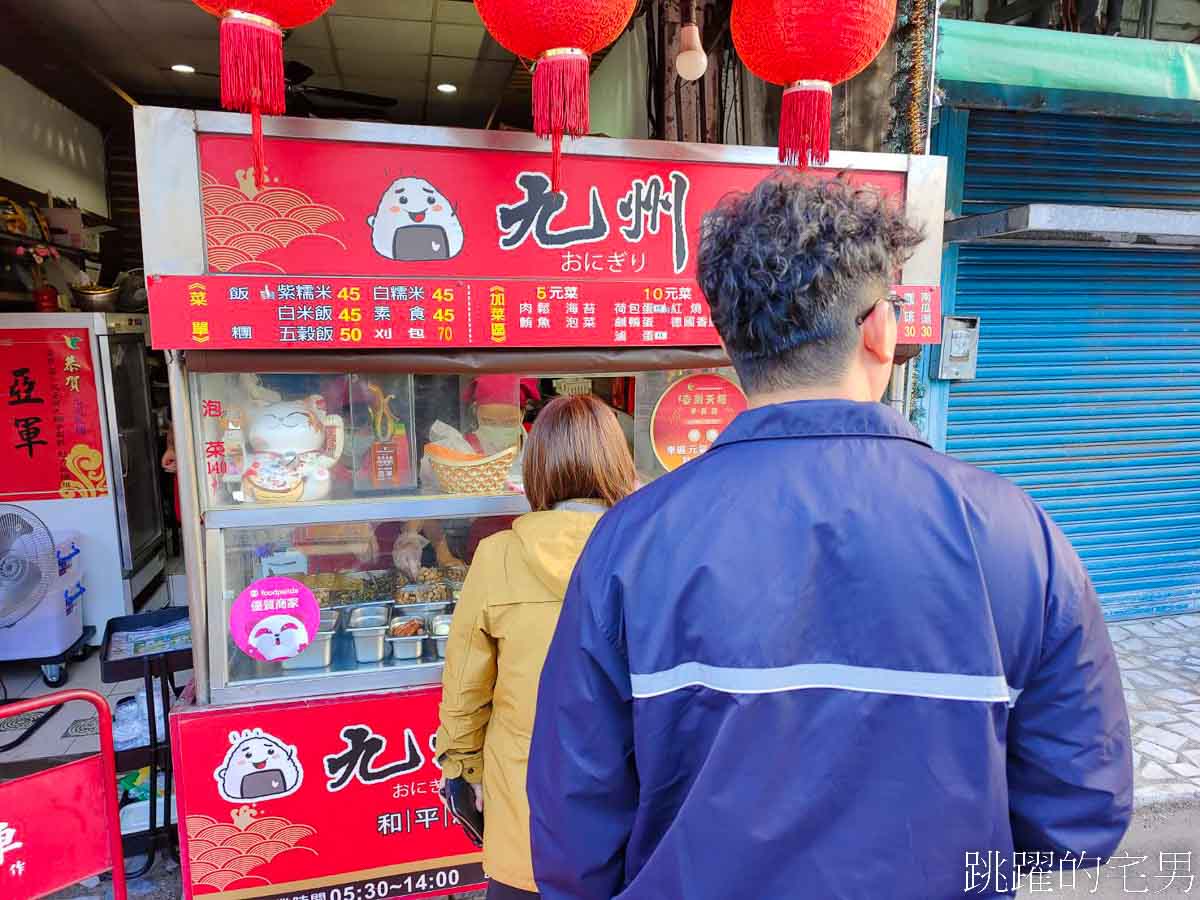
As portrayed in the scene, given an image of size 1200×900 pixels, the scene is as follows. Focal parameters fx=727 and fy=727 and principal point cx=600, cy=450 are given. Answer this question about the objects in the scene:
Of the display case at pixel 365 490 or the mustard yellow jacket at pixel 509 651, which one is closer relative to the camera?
the mustard yellow jacket at pixel 509 651

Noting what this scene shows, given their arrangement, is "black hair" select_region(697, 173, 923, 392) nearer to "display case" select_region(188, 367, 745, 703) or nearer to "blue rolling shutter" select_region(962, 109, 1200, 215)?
"display case" select_region(188, 367, 745, 703)

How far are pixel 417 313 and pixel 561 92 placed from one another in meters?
0.88

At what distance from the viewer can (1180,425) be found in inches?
225

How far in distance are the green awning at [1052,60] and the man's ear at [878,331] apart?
9.50 ft

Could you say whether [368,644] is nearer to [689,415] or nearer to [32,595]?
[689,415]

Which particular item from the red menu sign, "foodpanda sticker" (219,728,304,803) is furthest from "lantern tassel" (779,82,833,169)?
"foodpanda sticker" (219,728,304,803)

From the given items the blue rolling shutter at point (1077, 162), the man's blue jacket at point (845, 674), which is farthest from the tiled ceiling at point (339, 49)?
the man's blue jacket at point (845, 674)

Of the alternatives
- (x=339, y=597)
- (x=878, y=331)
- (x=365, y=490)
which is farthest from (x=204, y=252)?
(x=878, y=331)

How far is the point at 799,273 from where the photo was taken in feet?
3.37

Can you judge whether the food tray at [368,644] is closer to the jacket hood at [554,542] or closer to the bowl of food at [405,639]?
the bowl of food at [405,639]

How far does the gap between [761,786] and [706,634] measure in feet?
0.68

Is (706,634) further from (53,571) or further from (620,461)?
(53,571)

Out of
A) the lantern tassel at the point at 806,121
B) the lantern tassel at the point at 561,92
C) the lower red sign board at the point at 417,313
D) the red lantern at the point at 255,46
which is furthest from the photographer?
the lantern tassel at the point at 806,121

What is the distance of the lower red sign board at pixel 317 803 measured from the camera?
254 cm
